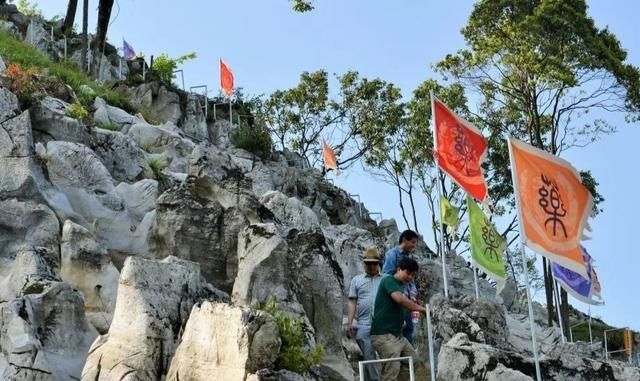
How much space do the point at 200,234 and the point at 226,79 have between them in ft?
76.4

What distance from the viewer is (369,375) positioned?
392 inches

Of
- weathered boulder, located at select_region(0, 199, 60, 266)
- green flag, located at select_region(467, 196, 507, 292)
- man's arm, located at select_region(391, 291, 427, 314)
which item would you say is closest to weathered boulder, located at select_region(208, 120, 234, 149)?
green flag, located at select_region(467, 196, 507, 292)

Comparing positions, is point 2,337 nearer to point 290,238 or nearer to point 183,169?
point 290,238

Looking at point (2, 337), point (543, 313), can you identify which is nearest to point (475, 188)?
point (2, 337)

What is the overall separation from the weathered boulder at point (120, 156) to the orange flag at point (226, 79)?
668 inches

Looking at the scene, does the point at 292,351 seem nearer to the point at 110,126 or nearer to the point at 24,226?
the point at 24,226

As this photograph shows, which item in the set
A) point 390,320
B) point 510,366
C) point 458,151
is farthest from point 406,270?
point 458,151

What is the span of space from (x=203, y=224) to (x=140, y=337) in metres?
4.21

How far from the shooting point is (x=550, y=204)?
11258mm

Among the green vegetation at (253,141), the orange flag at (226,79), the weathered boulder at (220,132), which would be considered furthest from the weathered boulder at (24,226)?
the orange flag at (226,79)

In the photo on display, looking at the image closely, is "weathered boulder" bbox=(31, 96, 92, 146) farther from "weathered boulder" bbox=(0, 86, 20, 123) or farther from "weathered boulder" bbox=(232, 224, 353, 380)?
"weathered boulder" bbox=(232, 224, 353, 380)

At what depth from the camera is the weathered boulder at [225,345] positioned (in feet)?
29.2

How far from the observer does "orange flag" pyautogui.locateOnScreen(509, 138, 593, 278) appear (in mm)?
10961

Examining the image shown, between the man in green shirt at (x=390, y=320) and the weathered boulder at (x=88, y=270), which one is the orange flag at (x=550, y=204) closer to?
the man in green shirt at (x=390, y=320)
